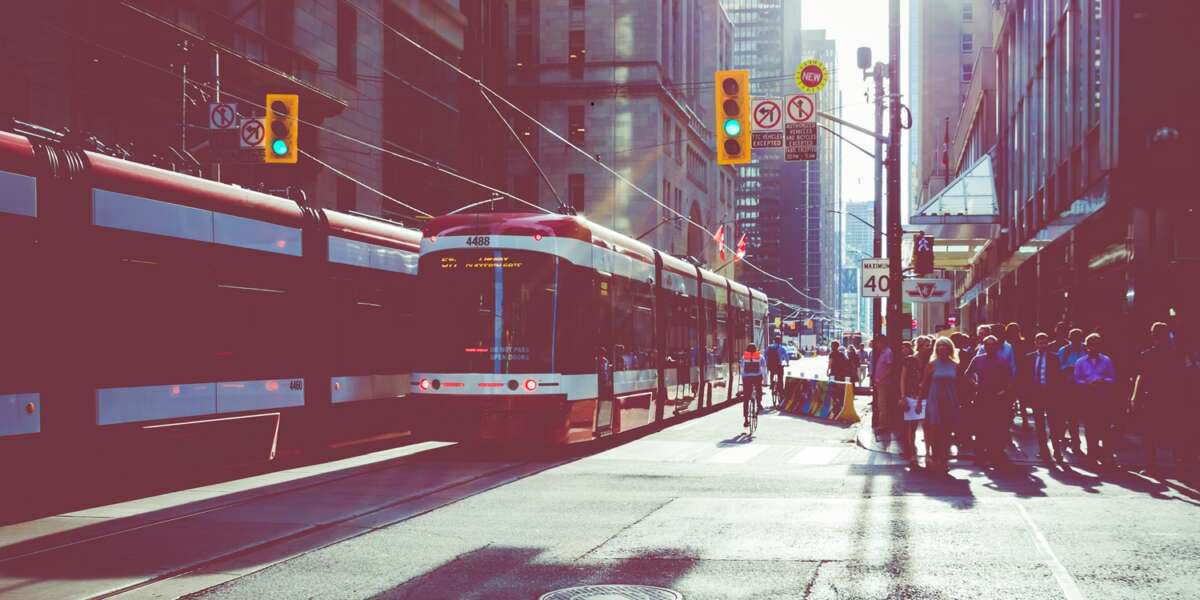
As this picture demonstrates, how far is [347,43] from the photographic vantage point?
3378 centimetres

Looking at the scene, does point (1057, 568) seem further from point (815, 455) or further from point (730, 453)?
point (730, 453)

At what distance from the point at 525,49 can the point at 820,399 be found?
1829 inches

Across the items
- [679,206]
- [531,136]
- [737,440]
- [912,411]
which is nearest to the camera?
[912,411]

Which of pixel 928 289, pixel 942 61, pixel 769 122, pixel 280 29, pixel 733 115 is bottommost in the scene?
pixel 928 289

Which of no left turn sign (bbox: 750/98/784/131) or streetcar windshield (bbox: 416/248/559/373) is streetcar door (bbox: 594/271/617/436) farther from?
no left turn sign (bbox: 750/98/784/131)

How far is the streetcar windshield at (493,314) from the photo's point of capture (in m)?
15.8

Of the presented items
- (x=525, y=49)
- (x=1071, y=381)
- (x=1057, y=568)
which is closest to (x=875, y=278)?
(x=1071, y=381)

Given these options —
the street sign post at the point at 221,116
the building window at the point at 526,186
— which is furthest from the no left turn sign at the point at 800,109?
the building window at the point at 526,186

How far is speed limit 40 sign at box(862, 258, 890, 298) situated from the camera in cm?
2608

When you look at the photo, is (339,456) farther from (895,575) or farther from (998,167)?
(998,167)

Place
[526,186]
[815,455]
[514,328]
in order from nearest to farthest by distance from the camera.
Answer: [514,328]
[815,455]
[526,186]

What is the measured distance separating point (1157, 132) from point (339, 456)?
14.7m

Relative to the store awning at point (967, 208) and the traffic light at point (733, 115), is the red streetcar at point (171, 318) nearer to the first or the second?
the traffic light at point (733, 115)

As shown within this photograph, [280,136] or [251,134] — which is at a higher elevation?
[251,134]
